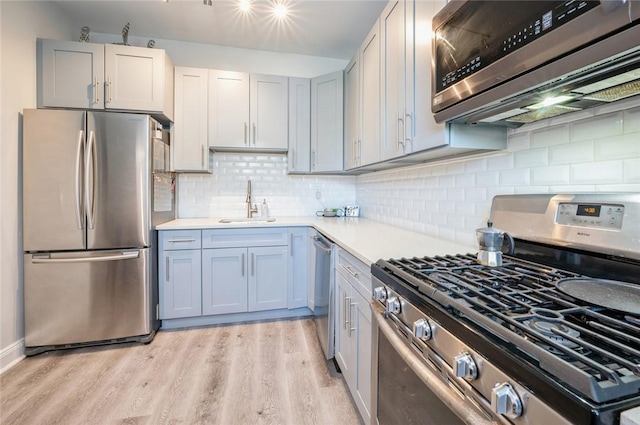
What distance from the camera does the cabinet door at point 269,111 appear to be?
2.86 meters

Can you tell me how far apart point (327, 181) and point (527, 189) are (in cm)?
230

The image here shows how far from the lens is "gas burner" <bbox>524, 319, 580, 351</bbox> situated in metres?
0.52

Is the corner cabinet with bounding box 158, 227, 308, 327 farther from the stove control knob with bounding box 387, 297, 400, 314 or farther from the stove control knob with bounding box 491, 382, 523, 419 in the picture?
the stove control knob with bounding box 491, 382, 523, 419

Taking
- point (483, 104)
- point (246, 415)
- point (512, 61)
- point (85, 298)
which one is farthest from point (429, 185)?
point (85, 298)

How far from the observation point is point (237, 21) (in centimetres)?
257

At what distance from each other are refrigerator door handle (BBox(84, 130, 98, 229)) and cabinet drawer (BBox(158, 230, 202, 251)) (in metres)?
0.49

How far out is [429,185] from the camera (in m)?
1.88

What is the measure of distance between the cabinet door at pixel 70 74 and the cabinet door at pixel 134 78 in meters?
0.06

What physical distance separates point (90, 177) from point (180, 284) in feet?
3.51

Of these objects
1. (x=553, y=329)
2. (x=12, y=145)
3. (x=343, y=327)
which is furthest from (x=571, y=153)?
(x=12, y=145)

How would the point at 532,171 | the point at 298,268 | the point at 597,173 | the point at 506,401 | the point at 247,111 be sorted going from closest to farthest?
the point at 506,401 < the point at 597,173 < the point at 532,171 < the point at 298,268 < the point at 247,111

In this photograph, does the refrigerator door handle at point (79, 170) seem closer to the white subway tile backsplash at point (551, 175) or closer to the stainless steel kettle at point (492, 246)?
the stainless steel kettle at point (492, 246)

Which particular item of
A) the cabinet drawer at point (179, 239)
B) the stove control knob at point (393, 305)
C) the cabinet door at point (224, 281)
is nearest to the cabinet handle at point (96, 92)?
the cabinet drawer at point (179, 239)

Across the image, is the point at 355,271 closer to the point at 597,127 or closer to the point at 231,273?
the point at 597,127
